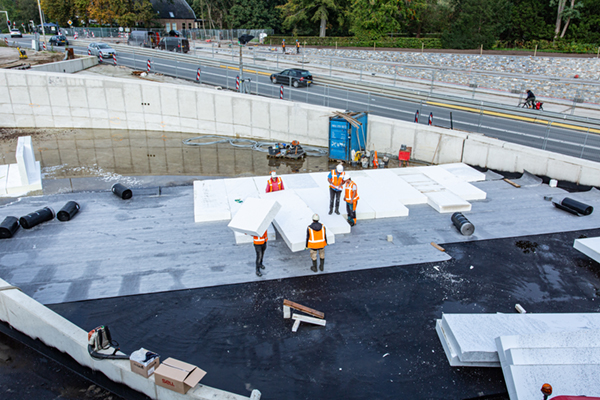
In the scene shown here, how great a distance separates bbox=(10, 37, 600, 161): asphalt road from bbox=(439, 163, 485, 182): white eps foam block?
3053 millimetres

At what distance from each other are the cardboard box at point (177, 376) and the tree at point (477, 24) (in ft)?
149

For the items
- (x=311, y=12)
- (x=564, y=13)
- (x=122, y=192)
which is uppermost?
(x=311, y=12)

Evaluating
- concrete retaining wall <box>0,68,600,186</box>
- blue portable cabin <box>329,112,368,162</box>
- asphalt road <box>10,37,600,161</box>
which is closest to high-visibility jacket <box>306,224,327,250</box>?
blue portable cabin <box>329,112,368,162</box>

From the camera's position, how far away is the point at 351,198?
39.2 feet

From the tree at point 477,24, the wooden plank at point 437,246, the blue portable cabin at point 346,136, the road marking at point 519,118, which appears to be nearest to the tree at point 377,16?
the tree at point 477,24

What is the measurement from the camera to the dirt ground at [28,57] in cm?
3213

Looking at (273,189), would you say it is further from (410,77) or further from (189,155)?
(410,77)

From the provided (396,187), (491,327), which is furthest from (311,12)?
(491,327)

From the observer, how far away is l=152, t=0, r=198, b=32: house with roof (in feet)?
243

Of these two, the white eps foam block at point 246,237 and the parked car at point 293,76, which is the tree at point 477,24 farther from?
the white eps foam block at point 246,237

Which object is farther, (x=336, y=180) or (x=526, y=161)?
(x=526, y=161)

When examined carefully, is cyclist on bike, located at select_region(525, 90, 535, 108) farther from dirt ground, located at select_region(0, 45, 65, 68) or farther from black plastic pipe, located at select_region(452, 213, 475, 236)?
dirt ground, located at select_region(0, 45, 65, 68)

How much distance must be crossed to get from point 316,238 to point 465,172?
31.0ft

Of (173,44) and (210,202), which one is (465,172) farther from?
(173,44)
